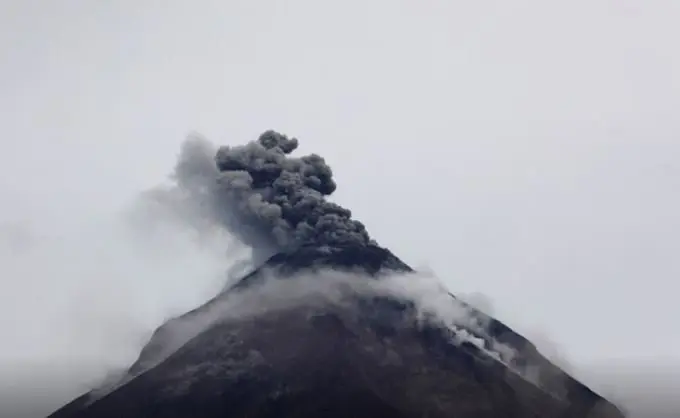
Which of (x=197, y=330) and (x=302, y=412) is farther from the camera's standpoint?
(x=197, y=330)

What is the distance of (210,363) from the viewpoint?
382 feet

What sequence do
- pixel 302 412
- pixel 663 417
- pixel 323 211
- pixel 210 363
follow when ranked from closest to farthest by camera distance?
pixel 302 412 < pixel 210 363 < pixel 323 211 < pixel 663 417

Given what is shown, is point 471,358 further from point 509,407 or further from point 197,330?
point 197,330

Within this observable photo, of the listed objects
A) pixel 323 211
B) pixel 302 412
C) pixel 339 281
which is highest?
pixel 323 211

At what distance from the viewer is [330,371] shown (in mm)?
114375

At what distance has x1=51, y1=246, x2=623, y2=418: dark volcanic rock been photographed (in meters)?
107

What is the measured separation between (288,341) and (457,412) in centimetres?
2805

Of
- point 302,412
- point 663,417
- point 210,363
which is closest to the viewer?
point 302,412

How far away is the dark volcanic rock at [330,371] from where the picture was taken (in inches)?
4222

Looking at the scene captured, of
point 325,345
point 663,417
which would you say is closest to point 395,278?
point 325,345

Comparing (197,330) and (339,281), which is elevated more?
(339,281)

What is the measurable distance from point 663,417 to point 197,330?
288ft

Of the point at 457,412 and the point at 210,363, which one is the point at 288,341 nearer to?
the point at 210,363

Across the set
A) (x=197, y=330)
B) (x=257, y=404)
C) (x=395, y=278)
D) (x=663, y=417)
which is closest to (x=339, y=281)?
(x=395, y=278)
